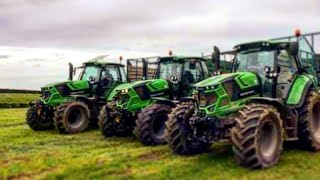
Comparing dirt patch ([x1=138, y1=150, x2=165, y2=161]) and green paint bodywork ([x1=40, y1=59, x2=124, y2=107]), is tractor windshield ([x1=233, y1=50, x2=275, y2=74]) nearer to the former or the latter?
dirt patch ([x1=138, y1=150, x2=165, y2=161])

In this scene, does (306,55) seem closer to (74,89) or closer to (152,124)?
(152,124)

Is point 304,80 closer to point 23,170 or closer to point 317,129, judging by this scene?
point 317,129

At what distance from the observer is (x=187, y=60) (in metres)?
14.9

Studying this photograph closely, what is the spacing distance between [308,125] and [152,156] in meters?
3.61

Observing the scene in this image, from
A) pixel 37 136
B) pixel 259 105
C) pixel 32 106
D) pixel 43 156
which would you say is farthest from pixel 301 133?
pixel 32 106

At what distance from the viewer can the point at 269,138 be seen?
32.5 feet

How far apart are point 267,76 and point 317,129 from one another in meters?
2.11

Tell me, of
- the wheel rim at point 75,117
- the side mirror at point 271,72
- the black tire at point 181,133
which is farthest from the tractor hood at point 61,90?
the side mirror at point 271,72

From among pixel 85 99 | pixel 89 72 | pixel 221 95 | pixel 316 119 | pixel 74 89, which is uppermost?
pixel 89 72

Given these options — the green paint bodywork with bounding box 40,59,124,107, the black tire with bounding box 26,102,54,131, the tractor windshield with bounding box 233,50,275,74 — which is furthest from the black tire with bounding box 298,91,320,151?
the black tire with bounding box 26,102,54,131

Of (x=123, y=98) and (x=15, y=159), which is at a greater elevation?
(x=123, y=98)

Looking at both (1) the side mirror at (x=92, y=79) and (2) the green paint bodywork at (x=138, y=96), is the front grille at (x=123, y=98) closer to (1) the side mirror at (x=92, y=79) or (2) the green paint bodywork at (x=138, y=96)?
(2) the green paint bodywork at (x=138, y=96)

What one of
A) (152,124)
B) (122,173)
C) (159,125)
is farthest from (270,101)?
(159,125)

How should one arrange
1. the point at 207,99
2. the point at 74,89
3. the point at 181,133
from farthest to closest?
1. the point at 74,89
2. the point at 181,133
3. the point at 207,99
